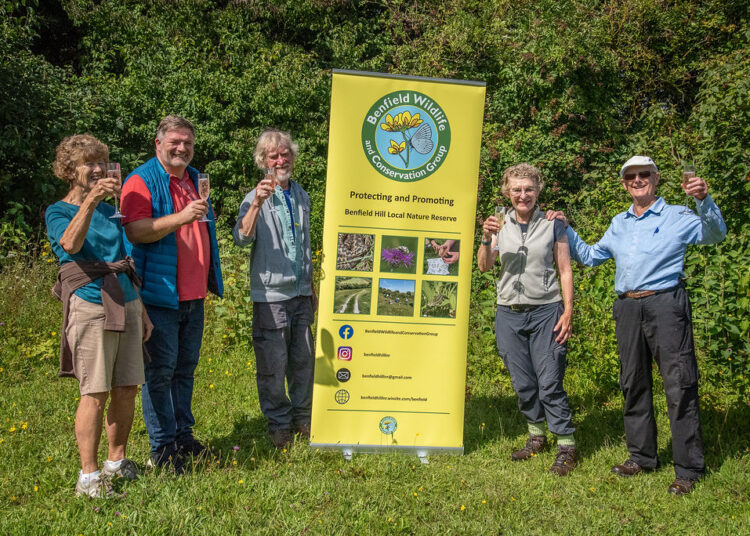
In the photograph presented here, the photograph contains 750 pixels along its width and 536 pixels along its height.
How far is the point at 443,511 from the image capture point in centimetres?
339

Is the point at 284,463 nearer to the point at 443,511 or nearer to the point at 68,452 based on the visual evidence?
the point at 443,511

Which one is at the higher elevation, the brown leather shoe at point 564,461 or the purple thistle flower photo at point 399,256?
the purple thistle flower photo at point 399,256

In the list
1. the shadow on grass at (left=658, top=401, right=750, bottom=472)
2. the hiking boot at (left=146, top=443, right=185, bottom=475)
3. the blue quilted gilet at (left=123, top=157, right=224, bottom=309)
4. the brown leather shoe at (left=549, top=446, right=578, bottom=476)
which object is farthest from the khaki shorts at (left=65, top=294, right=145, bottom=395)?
the shadow on grass at (left=658, top=401, right=750, bottom=472)

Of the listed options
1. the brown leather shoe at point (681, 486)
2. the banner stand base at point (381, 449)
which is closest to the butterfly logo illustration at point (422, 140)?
the banner stand base at point (381, 449)

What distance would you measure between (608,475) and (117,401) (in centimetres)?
303

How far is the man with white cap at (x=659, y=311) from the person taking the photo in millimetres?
3715

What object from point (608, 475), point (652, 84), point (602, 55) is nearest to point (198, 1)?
point (602, 55)

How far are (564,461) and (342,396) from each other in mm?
1517

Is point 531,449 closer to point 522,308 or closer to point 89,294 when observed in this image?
point 522,308

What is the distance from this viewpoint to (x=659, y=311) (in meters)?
3.73

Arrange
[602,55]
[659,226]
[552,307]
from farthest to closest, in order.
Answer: [602,55], [552,307], [659,226]

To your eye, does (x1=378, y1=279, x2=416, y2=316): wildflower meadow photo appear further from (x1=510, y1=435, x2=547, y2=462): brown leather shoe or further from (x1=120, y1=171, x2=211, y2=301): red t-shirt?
(x1=510, y1=435, x2=547, y2=462): brown leather shoe

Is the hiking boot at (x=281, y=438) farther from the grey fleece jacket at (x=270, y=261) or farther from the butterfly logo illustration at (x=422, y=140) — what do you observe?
the butterfly logo illustration at (x=422, y=140)

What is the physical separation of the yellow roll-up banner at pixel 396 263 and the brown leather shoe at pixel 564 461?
0.65m
